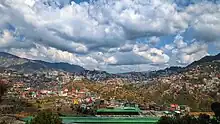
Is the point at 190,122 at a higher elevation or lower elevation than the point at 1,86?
lower

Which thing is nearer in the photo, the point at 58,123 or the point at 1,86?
the point at 58,123

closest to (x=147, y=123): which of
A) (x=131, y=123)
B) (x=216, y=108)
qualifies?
(x=131, y=123)

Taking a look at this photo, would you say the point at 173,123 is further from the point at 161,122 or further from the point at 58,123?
the point at 58,123

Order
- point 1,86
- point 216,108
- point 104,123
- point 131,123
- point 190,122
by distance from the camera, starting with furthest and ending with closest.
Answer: point 131,123 → point 104,123 → point 216,108 → point 190,122 → point 1,86

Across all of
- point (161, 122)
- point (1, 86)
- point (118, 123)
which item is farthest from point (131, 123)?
point (1, 86)

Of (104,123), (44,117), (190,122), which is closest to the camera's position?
(44,117)

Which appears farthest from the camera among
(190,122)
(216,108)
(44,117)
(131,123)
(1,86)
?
(131,123)

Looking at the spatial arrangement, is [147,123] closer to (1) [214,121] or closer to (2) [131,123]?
(2) [131,123]

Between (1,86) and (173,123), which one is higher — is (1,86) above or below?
above

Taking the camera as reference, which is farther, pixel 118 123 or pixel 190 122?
pixel 118 123
